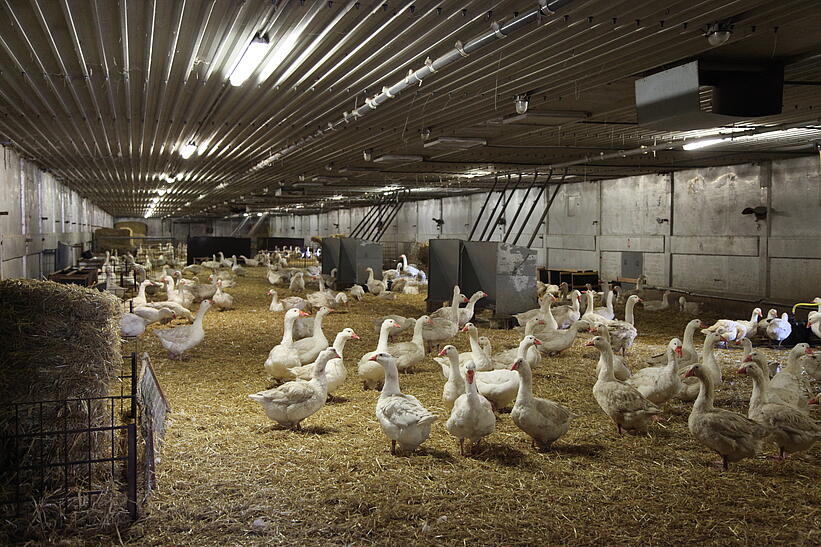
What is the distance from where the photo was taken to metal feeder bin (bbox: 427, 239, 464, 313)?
16031 millimetres

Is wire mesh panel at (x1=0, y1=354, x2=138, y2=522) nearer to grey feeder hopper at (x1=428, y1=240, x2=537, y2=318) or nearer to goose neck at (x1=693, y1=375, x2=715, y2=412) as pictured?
goose neck at (x1=693, y1=375, x2=715, y2=412)

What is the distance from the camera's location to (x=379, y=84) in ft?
28.9

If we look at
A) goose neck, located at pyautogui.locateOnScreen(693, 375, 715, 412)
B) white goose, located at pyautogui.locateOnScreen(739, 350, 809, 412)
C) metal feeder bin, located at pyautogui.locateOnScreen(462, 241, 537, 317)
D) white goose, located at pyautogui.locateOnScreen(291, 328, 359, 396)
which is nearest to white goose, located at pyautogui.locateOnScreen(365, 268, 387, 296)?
metal feeder bin, located at pyautogui.locateOnScreen(462, 241, 537, 317)

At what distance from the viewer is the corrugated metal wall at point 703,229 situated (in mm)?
15492

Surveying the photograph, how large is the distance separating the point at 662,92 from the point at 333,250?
19054 mm

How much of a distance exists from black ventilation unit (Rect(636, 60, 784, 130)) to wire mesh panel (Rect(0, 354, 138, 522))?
6.29 meters

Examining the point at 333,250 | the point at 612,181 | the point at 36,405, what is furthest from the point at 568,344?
the point at 333,250

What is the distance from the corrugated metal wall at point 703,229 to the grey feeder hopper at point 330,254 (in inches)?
311

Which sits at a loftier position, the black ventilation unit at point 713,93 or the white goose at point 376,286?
the black ventilation unit at point 713,93

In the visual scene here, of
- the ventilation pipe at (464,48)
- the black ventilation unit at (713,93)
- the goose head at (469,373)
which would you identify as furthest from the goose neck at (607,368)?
the ventilation pipe at (464,48)

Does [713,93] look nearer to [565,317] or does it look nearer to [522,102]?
[522,102]

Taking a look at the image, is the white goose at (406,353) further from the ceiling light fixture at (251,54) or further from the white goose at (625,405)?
the ceiling light fixture at (251,54)

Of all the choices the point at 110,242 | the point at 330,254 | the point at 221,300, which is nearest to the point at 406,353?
the point at 221,300

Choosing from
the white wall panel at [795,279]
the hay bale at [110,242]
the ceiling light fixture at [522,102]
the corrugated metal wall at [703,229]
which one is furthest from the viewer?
the hay bale at [110,242]
